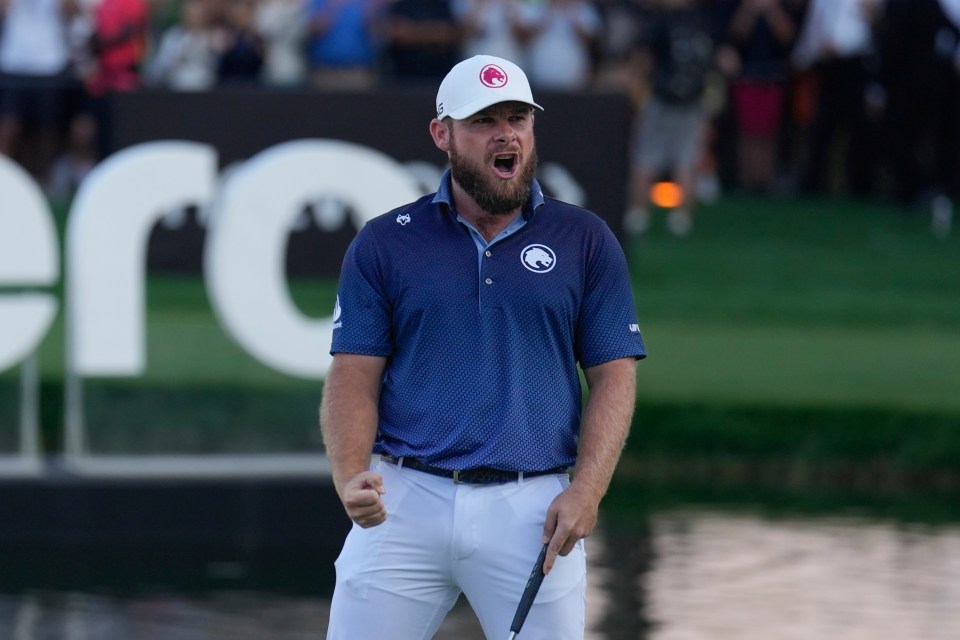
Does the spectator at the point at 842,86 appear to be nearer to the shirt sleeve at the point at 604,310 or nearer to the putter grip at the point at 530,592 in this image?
the shirt sleeve at the point at 604,310

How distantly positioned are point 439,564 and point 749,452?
673 cm

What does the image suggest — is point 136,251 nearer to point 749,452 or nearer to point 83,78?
point 749,452

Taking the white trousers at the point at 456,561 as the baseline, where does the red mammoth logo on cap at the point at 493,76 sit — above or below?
above

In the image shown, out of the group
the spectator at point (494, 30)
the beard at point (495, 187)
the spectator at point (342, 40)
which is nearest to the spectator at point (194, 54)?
the spectator at point (342, 40)

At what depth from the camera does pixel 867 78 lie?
20.8 m

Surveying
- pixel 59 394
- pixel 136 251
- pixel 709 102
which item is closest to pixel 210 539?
pixel 136 251

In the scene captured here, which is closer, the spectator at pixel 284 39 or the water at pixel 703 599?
the water at pixel 703 599

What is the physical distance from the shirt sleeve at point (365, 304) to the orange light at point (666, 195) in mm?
14074

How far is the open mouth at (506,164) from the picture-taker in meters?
5.12

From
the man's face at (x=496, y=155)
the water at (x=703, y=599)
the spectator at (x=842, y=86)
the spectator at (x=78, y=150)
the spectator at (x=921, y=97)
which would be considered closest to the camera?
the man's face at (x=496, y=155)

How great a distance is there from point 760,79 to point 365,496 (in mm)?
16807

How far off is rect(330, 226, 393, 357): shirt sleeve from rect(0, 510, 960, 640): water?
3.07 m

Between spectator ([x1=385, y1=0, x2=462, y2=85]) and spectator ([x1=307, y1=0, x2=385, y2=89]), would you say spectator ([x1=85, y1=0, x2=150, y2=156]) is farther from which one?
spectator ([x1=385, y1=0, x2=462, y2=85])

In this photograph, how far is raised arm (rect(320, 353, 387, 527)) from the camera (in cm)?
514
